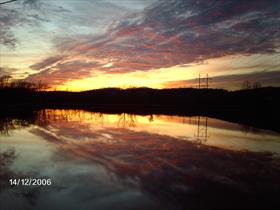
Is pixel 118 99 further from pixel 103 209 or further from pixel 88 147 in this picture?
pixel 103 209

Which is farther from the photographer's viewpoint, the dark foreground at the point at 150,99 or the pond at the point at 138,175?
the dark foreground at the point at 150,99

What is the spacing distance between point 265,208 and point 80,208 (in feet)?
14.1

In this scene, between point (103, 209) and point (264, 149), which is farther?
point (264, 149)

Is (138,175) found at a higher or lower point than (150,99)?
lower

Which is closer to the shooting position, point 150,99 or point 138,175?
point 138,175

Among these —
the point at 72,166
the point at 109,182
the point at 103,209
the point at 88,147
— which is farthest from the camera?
the point at 88,147

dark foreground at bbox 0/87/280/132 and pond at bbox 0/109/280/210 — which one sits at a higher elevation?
dark foreground at bbox 0/87/280/132

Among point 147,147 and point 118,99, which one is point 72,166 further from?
point 118,99

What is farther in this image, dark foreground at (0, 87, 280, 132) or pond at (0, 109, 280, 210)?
dark foreground at (0, 87, 280, 132)

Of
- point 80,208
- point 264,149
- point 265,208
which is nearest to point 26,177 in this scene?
point 80,208

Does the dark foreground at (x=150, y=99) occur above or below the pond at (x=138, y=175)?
above

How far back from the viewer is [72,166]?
33.2ft

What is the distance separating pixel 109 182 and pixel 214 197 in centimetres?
305

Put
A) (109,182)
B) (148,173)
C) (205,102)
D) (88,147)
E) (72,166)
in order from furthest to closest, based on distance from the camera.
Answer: (205,102) → (88,147) → (72,166) → (148,173) → (109,182)
